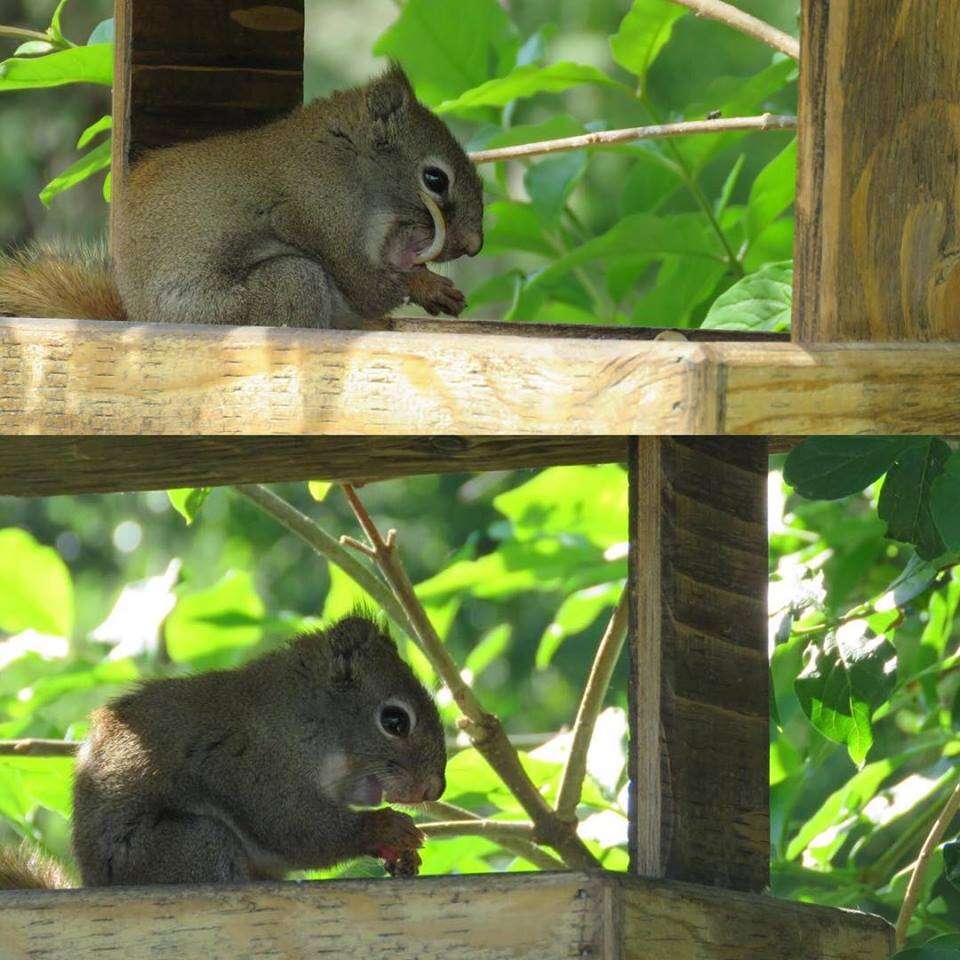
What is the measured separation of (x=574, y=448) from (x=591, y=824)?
725mm

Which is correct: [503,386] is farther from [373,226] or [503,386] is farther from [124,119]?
[124,119]

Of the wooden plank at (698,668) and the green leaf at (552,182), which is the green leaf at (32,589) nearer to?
the green leaf at (552,182)

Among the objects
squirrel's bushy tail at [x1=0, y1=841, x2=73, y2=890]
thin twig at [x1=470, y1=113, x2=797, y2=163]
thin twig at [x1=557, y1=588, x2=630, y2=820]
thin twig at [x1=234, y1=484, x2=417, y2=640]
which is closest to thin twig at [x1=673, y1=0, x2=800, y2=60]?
thin twig at [x1=470, y1=113, x2=797, y2=163]

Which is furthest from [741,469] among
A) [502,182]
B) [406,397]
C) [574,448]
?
[502,182]

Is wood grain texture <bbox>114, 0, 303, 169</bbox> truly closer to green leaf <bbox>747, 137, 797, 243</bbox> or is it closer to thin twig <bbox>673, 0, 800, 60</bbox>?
thin twig <bbox>673, 0, 800, 60</bbox>

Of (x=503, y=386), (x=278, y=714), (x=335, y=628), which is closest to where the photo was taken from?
(x=503, y=386)

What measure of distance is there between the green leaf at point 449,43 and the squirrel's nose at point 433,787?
3.11 feet

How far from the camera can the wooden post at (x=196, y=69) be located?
1.92m

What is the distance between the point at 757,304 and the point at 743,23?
13.9 inches

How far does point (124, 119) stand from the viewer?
193 cm

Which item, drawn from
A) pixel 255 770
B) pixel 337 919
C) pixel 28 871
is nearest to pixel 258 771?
pixel 255 770

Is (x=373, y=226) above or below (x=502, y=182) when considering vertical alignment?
below

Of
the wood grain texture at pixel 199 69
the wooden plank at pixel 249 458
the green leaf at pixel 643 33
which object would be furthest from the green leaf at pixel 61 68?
the green leaf at pixel 643 33

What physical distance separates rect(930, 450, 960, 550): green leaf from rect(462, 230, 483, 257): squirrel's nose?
2.30ft
